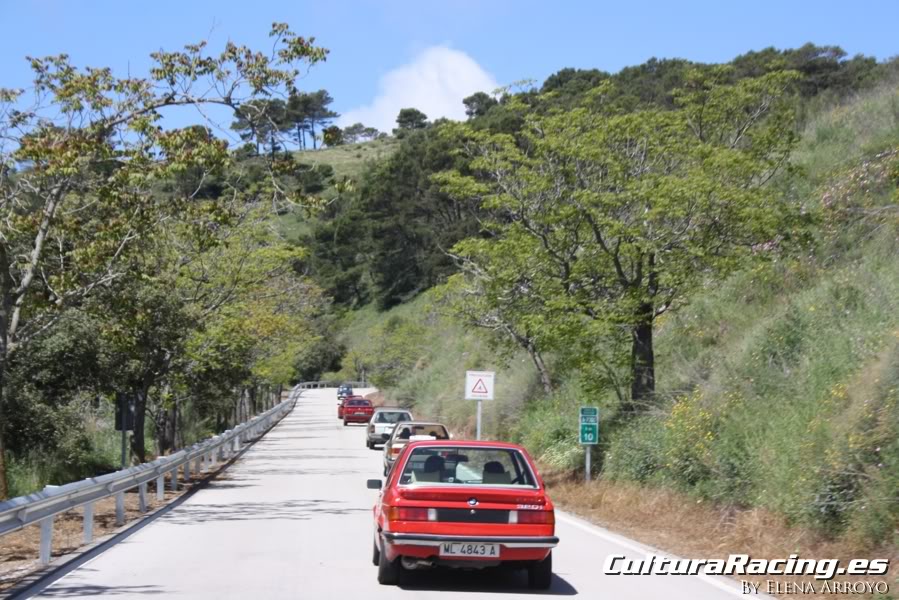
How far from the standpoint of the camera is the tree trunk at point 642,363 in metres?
20.9

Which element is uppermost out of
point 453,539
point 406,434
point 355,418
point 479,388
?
point 479,388

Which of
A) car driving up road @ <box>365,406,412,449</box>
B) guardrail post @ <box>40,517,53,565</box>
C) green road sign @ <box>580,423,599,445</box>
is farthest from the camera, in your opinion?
car driving up road @ <box>365,406,412,449</box>

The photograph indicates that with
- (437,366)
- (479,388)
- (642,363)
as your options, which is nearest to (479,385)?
(479,388)

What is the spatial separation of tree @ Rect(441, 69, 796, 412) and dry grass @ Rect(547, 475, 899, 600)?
106 inches

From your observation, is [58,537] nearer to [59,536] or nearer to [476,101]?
[59,536]

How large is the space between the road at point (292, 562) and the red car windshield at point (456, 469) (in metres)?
1.05

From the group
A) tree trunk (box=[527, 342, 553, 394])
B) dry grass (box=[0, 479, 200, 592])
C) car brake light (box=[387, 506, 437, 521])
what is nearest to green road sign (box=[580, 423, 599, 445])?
dry grass (box=[0, 479, 200, 592])

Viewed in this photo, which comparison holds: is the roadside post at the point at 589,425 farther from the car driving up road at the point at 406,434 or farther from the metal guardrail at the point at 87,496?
the metal guardrail at the point at 87,496

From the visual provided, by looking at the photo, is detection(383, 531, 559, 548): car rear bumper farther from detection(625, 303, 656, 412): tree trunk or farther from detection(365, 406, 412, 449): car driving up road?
detection(365, 406, 412, 449): car driving up road

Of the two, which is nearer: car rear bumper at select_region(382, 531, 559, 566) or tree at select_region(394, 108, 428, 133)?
car rear bumper at select_region(382, 531, 559, 566)

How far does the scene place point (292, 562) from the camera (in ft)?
39.1

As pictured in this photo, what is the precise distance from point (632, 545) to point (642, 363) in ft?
23.9

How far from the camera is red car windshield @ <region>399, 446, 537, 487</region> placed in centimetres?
1070

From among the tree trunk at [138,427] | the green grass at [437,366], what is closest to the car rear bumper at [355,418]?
the green grass at [437,366]
